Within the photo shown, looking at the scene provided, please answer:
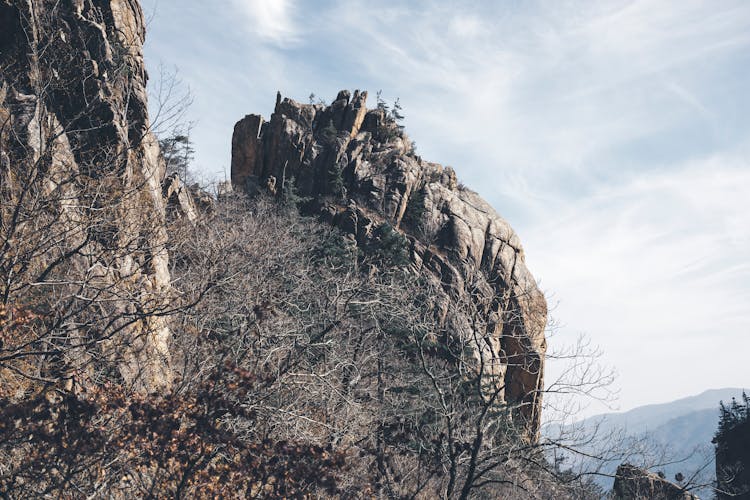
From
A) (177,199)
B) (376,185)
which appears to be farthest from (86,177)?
(376,185)

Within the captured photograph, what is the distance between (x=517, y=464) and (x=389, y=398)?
13.3 meters

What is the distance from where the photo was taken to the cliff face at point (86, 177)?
823 centimetres

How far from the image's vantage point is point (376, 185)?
151ft

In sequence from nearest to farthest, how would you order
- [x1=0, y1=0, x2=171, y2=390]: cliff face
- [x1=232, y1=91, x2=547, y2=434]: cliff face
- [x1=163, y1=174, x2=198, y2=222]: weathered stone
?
[x1=0, y1=0, x2=171, y2=390]: cliff face, [x1=163, y1=174, x2=198, y2=222]: weathered stone, [x1=232, y1=91, x2=547, y2=434]: cliff face

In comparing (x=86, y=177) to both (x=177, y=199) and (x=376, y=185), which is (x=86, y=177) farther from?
(x=376, y=185)

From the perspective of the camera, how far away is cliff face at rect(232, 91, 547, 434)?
43.6 metres

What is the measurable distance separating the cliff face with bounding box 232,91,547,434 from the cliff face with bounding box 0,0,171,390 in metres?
20.5

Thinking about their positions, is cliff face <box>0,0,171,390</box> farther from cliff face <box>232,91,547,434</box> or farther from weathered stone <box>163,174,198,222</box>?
cliff face <box>232,91,547,434</box>

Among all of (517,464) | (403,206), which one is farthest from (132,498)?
(403,206)

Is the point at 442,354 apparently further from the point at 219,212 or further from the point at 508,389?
the point at 219,212

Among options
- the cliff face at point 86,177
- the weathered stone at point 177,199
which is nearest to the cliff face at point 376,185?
the weathered stone at point 177,199

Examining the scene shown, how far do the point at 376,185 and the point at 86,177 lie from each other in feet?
114

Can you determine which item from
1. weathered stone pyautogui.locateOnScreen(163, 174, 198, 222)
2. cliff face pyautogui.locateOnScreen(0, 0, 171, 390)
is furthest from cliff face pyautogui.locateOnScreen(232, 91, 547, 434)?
cliff face pyautogui.locateOnScreen(0, 0, 171, 390)

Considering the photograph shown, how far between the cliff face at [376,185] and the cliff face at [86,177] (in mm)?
20485
